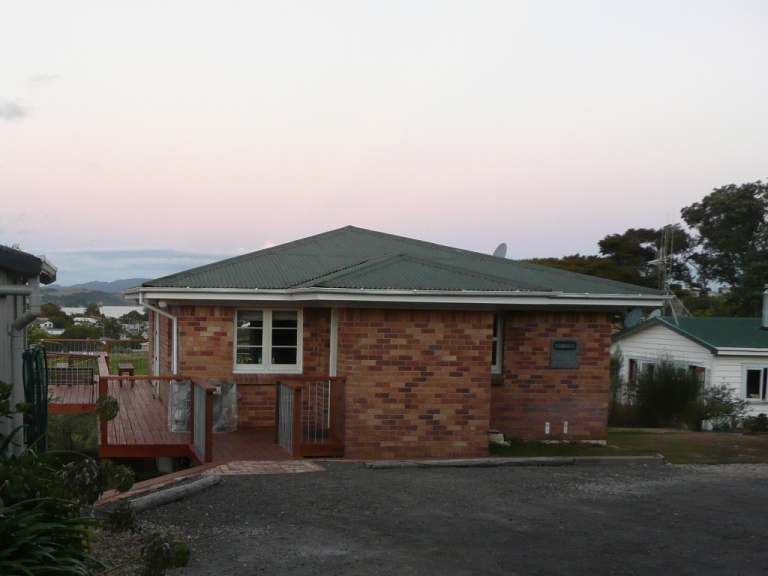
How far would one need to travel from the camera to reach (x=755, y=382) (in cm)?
2698

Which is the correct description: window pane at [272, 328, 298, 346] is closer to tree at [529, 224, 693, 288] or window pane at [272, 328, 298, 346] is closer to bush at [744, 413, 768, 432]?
bush at [744, 413, 768, 432]

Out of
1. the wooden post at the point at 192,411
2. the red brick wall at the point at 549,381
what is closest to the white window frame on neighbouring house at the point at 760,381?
the red brick wall at the point at 549,381

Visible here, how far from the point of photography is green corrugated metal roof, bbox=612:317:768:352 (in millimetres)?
26645

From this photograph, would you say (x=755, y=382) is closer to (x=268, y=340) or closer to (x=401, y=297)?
(x=268, y=340)

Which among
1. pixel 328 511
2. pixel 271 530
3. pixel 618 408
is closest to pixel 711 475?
pixel 328 511

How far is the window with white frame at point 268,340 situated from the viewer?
47.4 ft

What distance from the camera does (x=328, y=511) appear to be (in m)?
8.55

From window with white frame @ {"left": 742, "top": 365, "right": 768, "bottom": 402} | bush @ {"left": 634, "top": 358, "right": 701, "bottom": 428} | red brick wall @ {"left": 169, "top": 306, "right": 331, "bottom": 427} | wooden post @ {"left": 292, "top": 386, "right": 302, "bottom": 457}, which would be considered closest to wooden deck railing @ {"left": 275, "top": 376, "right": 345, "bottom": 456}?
wooden post @ {"left": 292, "top": 386, "right": 302, "bottom": 457}

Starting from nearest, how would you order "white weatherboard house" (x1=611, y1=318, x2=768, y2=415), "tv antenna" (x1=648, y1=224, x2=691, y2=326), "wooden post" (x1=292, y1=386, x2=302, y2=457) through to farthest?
"wooden post" (x1=292, y1=386, x2=302, y2=457)
"white weatherboard house" (x1=611, y1=318, x2=768, y2=415)
"tv antenna" (x1=648, y1=224, x2=691, y2=326)

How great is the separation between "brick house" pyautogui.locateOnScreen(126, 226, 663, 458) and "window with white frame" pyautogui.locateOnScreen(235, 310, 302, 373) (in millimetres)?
19

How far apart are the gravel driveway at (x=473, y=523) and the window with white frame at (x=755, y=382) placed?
16.8 m

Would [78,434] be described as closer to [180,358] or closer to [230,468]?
[180,358]

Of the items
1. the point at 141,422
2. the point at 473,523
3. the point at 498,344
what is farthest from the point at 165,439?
the point at 473,523

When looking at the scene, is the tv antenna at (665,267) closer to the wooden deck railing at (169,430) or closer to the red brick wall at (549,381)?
the red brick wall at (549,381)
